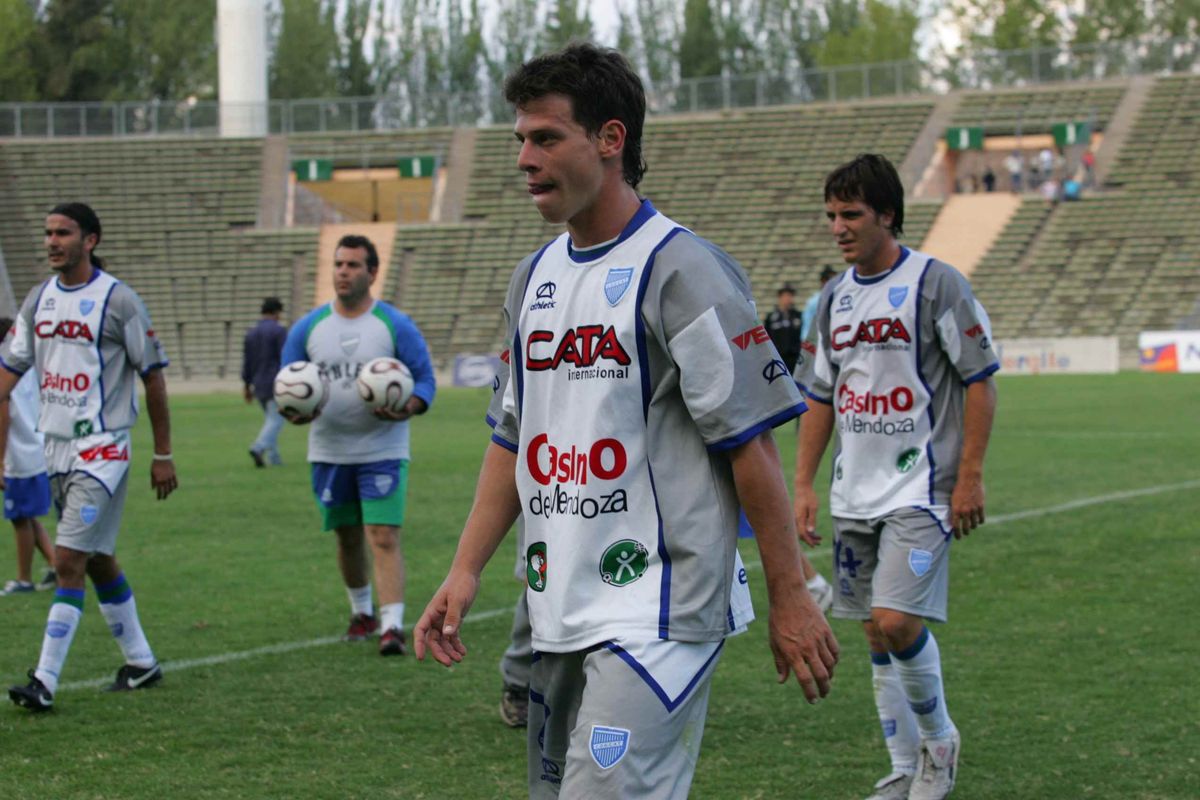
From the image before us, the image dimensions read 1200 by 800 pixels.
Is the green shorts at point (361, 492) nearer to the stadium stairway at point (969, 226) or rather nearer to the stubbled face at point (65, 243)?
the stubbled face at point (65, 243)

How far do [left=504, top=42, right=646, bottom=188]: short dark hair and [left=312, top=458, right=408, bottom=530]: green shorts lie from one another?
17.4 ft

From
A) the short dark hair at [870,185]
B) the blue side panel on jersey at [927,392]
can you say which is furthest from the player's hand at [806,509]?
the short dark hair at [870,185]

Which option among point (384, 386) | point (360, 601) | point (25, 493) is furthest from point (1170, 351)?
point (384, 386)

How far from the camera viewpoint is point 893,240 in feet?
19.2

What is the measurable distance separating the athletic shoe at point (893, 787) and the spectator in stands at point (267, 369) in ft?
47.2

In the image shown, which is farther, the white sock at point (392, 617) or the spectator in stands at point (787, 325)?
the spectator in stands at point (787, 325)

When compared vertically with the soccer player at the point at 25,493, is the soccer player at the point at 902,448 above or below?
above

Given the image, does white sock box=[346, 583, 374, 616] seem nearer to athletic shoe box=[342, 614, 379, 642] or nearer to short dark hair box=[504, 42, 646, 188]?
athletic shoe box=[342, 614, 379, 642]

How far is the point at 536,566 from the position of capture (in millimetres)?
3559

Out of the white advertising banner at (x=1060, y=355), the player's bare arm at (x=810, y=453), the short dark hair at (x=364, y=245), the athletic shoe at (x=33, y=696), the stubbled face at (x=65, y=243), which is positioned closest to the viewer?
the player's bare arm at (x=810, y=453)

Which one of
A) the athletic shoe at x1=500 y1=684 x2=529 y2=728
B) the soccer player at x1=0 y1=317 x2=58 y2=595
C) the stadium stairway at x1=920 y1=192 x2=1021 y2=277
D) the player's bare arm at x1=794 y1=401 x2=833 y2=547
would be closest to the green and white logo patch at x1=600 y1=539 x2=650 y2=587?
the player's bare arm at x1=794 y1=401 x2=833 y2=547

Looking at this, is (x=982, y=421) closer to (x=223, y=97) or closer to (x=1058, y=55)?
(x=1058, y=55)

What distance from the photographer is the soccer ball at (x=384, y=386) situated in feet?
27.5

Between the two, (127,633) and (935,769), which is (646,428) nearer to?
(935,769)
